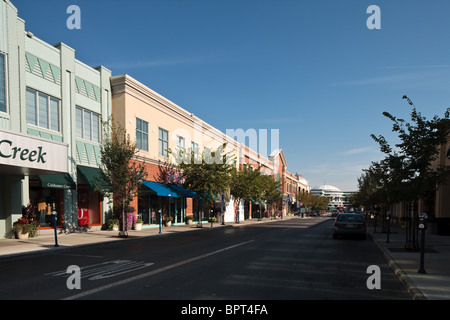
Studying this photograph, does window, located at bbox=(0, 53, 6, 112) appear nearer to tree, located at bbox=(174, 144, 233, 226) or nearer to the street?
the street

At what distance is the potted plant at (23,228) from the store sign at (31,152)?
124 inches

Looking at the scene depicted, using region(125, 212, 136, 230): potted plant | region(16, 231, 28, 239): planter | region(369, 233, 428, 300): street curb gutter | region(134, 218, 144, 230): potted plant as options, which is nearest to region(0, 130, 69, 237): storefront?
region(16, 231, 28, 239): planter

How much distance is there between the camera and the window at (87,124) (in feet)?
70.2

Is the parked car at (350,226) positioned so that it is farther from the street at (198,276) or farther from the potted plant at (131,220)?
the potted plant at (131,220)

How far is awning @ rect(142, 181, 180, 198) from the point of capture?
82.6ft

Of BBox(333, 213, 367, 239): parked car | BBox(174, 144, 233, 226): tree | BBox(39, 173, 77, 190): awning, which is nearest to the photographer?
BBox(39, 173, 77, 190): awning

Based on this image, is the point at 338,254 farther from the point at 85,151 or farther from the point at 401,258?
the point at 85,151

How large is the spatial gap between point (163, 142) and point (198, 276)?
22072mm

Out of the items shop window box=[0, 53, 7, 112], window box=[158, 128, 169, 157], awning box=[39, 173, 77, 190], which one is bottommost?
awning box=[39, 173, 77, 190]

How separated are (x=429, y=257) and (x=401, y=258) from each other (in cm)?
105

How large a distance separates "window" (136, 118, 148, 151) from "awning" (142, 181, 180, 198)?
272cm

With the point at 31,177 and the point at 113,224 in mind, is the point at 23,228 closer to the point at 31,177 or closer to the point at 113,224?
the point at 31,177

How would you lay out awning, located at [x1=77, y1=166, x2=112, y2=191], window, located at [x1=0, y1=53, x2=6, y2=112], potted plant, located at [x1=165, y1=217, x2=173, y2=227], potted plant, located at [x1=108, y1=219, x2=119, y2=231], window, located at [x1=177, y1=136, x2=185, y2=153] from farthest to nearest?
window, located at [x1=177, y1=136, x2=185, y2=153] < potted plant, located at [x1=165, y1=217, x2=173, y2=227] < potted plant, located at [x1=108, y1=219, x2=119, y2=231] < awning, located at [x1=77, y1=166, x2=112, y2=191] < window, located at [x1=0, y1=53, x2=6, y2=112]
